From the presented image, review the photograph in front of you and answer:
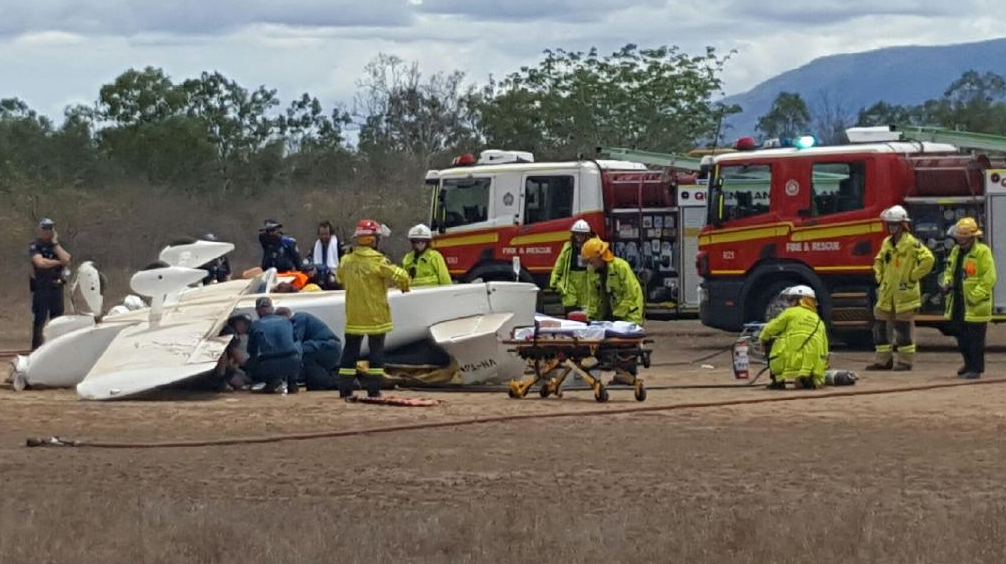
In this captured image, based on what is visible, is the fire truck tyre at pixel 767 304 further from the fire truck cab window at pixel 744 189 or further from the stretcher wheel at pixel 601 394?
the stretcher wheel at pixel 601 394

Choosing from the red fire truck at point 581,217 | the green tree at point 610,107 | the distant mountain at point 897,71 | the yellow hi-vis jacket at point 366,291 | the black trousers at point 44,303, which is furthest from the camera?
the distant mountain at point 897,71

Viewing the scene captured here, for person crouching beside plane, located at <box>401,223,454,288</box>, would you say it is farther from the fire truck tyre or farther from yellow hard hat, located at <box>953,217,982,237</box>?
yellow hard hat, located at <box>953,217,982,237</box>

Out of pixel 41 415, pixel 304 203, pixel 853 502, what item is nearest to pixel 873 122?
pixel 304 203

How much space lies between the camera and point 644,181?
24.5m

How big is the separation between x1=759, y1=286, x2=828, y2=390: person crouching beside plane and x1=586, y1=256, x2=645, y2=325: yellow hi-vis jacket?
1.31 m

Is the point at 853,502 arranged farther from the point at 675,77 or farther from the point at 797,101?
the point at 797,101

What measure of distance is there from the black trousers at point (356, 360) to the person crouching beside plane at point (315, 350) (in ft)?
3.91

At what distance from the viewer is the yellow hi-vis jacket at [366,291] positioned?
1673cm

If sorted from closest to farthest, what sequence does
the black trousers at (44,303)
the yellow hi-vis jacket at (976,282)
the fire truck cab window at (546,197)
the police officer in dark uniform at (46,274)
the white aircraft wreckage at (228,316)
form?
the white aircraft wreckage at (228,316), the yellow hi-vis jacket at (976,282), the police officer in dark uniform at (46,274), the black trousers at (44,303), the fire truck cab window at (546,197)

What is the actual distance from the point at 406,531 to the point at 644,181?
15276mm

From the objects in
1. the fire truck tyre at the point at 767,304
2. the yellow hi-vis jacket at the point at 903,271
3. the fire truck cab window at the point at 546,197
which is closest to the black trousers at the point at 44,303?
the fire truck cab window at the point at 546,197

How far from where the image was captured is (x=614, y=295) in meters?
18.3

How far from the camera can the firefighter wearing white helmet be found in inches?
747

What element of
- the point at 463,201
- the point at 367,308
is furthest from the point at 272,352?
the point at 463,201
